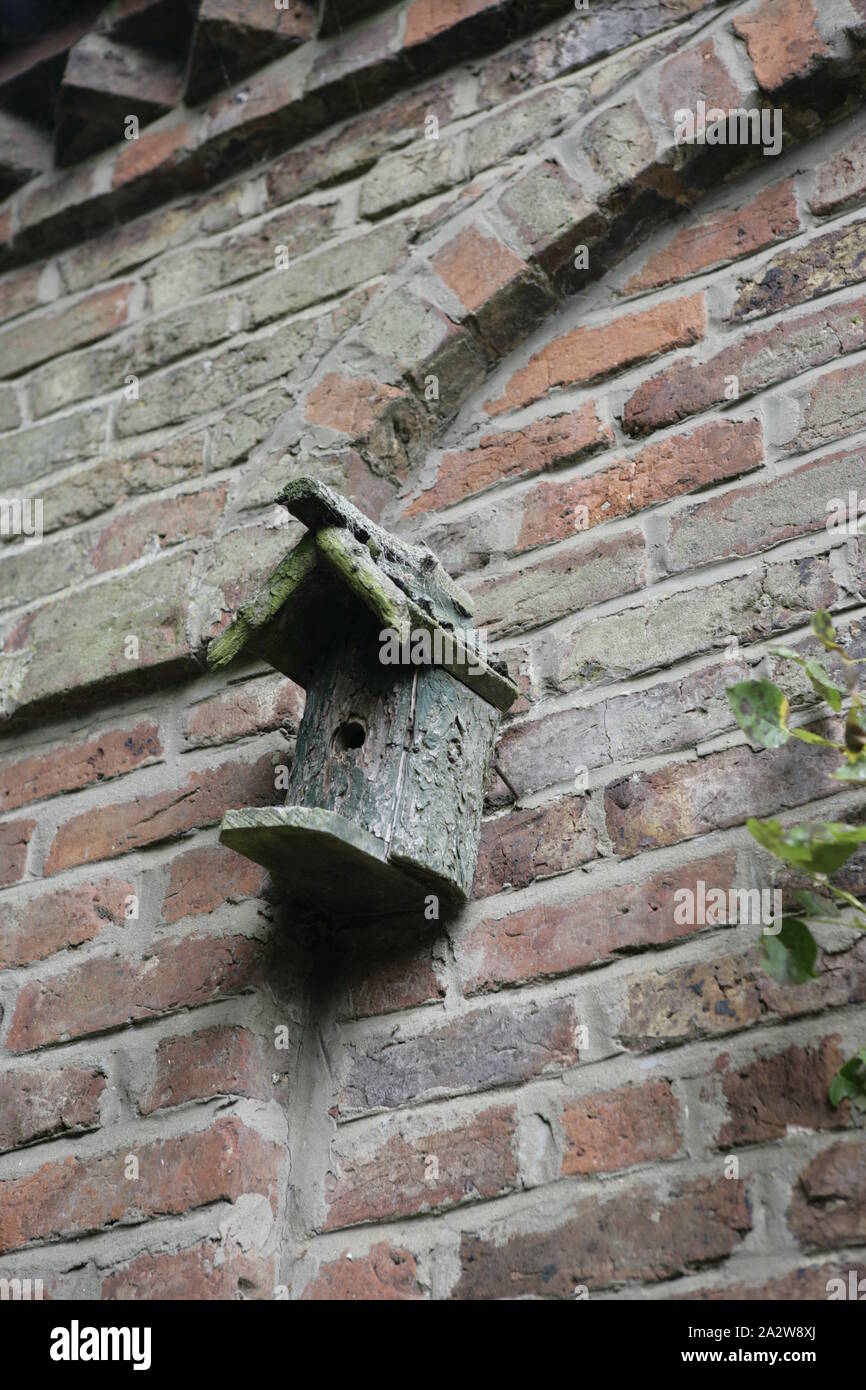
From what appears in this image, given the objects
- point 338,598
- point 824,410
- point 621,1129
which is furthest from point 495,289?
point 621,1129

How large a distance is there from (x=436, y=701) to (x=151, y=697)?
0.49 m

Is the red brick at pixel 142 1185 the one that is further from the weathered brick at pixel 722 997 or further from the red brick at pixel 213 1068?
the weathered brick at pixel 722 997

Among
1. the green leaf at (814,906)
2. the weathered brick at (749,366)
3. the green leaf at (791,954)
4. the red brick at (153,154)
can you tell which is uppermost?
the red brick at (153,154)

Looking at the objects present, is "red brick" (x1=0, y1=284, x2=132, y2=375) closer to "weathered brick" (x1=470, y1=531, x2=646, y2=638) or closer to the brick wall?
the brick wall

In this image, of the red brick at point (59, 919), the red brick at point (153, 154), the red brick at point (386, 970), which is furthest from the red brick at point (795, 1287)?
the red brick at point (153, 154)

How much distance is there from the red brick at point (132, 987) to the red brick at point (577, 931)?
26 centimetres

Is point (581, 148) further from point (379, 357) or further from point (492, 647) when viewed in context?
point (492, 647)

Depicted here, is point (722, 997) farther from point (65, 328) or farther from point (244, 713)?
point (65, 328)

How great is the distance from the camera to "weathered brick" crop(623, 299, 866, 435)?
1.63 meters

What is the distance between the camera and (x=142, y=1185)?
4.55 feet

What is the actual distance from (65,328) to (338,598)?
108cm

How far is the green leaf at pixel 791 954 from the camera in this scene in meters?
1.11

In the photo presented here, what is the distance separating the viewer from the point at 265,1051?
1442 millimetres

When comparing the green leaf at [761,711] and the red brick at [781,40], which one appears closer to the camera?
the green leaf at [761,711]
